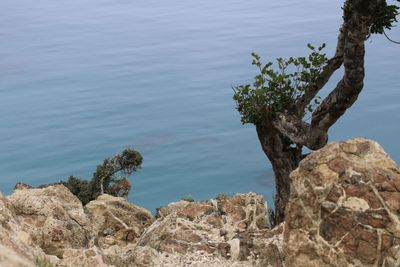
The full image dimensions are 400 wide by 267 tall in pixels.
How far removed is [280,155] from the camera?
22.2 metres

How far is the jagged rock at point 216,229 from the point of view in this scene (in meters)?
15.8

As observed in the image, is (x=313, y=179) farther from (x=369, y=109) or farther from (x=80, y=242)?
(x=369, y=109)

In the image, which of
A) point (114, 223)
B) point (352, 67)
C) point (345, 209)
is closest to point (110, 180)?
point (114, 223)

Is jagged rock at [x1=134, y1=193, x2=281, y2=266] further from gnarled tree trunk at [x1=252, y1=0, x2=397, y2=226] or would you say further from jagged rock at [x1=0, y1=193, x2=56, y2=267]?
jagged rock at [x1=0, y1=193, x2=56, y2=267]

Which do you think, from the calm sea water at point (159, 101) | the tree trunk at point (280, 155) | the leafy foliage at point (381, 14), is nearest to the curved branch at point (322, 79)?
the tree trunk at point (280, 155)

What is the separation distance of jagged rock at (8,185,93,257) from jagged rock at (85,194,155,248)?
13.7 feet

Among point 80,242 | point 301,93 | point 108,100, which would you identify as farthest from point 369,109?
point 80,242

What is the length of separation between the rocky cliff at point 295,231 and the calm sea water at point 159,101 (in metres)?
31.6

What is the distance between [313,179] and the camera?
41.2 feet

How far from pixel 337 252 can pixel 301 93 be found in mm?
10603

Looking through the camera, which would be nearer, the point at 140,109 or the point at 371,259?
the point at 371,259

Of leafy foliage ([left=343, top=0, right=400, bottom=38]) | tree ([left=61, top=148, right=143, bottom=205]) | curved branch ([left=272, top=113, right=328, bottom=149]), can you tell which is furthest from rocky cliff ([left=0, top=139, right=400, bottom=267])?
tree ([left=61, top=148, right=143, bottom=205])

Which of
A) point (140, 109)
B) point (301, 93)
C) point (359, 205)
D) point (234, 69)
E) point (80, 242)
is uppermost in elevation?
point (234, 69)

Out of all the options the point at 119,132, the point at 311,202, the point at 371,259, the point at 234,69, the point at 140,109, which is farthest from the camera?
the point at 234,69
